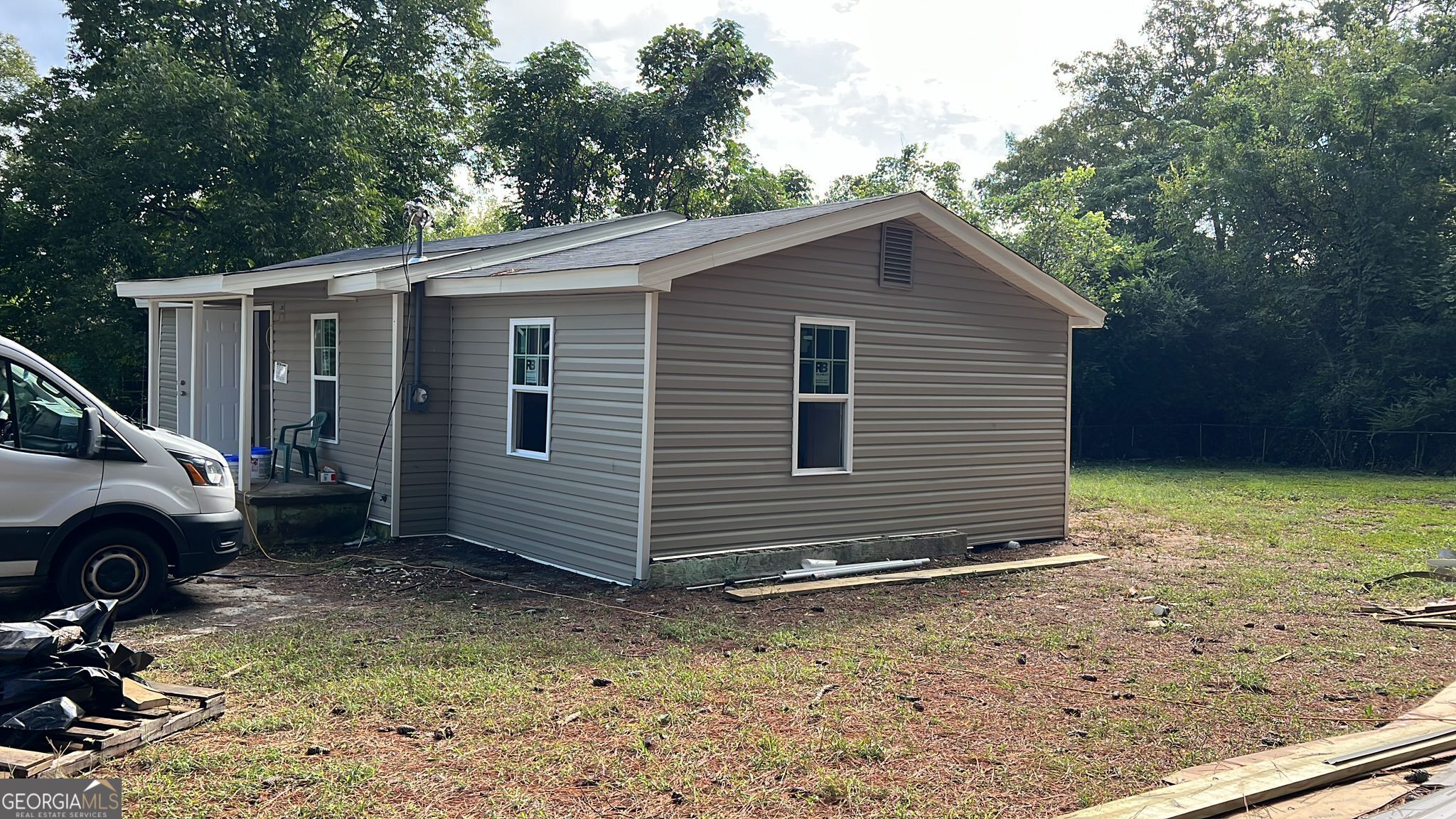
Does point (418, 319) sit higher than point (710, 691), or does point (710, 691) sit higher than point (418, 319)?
point (418, 319)

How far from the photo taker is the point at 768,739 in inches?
198

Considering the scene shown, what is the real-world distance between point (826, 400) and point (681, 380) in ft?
5.58

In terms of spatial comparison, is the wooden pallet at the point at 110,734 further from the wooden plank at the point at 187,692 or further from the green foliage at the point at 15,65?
the green foliage at the point at 15,65

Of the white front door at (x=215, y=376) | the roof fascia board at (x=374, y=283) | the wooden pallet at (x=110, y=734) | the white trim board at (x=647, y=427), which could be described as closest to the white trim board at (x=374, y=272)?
the roof fascia board at (x=374, y=283)

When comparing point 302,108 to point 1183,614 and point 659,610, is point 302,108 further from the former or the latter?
point 1183,614

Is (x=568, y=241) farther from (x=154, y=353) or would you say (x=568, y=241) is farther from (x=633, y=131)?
(x=633, y=131)

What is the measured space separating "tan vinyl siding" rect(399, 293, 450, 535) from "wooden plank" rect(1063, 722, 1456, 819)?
8.06m

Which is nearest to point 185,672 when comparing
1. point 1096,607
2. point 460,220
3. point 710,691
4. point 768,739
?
point 710,691

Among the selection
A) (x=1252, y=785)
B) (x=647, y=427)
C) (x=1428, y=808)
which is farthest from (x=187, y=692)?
(x=1428, y=808)

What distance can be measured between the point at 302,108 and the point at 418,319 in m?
12.9

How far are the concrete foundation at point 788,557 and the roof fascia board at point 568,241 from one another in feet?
13.0

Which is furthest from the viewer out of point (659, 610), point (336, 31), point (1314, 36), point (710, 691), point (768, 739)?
point (1314, 36)

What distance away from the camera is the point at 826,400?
9.97 m

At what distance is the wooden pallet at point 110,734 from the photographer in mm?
4199
